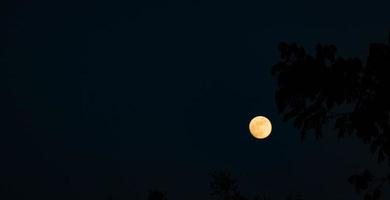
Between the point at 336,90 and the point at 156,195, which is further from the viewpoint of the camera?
the point at 156,195

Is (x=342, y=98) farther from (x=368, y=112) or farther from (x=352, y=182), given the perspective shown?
(x=352, y=182)

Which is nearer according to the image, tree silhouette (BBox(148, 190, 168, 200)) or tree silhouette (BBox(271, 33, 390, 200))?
tree silhouette (BBox(271, 33, 390, 200))

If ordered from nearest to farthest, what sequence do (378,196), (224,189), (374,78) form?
(374,78), (378,196), (224,189)

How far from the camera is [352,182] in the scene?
21.6 ft

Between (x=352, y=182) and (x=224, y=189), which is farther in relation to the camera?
(x=224, y=189)

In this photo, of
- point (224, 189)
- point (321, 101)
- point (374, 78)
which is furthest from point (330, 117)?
point (224, 189)

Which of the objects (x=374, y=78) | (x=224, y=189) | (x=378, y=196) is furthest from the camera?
(x=224, y=189)

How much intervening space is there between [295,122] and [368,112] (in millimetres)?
692

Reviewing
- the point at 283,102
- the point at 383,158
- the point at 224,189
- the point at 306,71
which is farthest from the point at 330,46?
the point at 224,189

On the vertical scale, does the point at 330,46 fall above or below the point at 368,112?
above

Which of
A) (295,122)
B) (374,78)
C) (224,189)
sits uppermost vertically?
(224,189)

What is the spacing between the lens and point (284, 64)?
19.9ft

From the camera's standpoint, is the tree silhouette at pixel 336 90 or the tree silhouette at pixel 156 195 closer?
the tree silhouette at pixel 336 90

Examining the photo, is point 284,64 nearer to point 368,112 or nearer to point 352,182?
point 368,112
